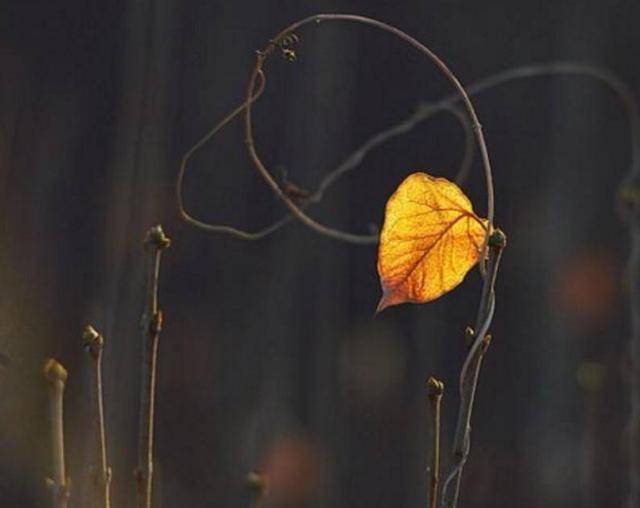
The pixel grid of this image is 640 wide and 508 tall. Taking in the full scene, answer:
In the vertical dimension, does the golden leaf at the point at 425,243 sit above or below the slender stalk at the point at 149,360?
above

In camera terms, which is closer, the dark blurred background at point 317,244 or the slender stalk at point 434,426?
the slender stalk at point 434,426

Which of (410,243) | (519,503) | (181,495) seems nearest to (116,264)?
(181,495)

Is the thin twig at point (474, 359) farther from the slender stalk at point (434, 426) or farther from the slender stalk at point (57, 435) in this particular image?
the slender stalk at point (57, 435)

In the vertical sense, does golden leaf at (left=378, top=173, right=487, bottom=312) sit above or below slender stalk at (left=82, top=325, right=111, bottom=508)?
above

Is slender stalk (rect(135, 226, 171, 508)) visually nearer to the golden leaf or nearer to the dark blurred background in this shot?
the golden leaf

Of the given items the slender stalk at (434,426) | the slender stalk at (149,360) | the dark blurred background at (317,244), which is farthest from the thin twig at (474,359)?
the dark blurred background at (317,244)

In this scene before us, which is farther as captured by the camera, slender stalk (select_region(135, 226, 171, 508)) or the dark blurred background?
the dark blurred background

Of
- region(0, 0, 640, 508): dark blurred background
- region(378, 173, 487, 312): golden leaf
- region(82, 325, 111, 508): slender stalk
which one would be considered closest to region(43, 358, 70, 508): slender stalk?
region(82, 325, 111, 508): slender stalk
